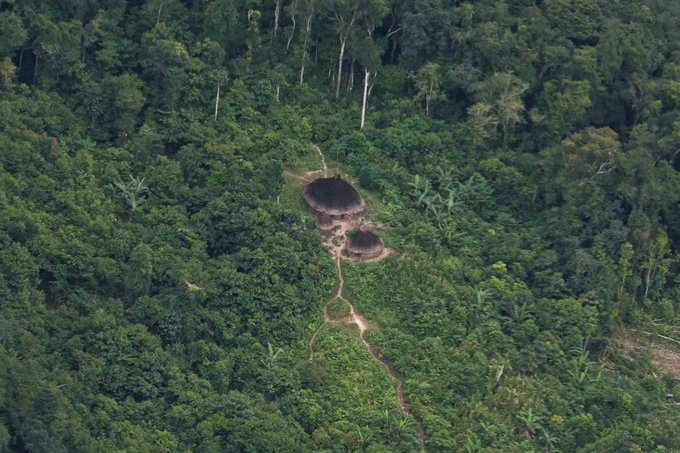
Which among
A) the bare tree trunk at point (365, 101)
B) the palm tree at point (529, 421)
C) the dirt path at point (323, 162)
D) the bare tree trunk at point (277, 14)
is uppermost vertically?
the bare tree trunk at point (277, 14)

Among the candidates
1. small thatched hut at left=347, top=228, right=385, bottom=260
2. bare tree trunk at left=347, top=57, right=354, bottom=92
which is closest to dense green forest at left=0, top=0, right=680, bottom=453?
bare tree trunk at left=347, top=57, right=354, bottom=92

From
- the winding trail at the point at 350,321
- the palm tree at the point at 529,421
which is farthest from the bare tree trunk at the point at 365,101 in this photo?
the palm tree at the point at 529,421

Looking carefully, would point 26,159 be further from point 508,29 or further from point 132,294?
point 508,29

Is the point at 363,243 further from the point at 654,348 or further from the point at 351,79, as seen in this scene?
the point at 654,348

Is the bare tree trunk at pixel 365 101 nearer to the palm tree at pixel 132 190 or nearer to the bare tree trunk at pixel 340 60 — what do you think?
the bare tree trunk at pixel 340 60

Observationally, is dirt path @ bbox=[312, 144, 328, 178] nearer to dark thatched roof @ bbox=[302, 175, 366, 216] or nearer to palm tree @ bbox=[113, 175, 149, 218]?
dark thatched roof @ bbox=[302, 175, 366, 216]
